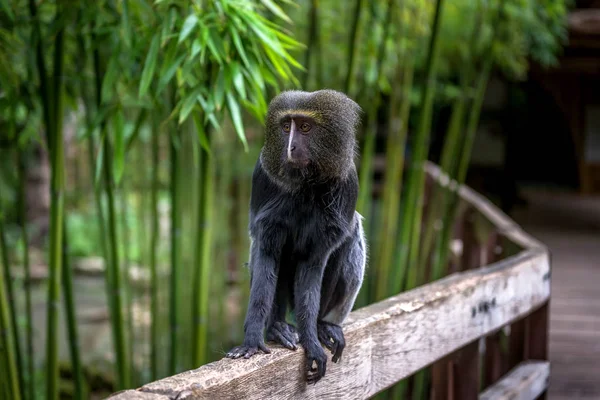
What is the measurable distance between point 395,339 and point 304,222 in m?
0.46

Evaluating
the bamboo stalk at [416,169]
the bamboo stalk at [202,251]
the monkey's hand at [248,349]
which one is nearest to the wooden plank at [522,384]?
the bamboo stalk at [416,169]

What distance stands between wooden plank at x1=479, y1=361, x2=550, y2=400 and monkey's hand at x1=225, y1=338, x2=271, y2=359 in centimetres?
132

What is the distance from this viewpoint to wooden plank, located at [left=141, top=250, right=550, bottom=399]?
1.38m

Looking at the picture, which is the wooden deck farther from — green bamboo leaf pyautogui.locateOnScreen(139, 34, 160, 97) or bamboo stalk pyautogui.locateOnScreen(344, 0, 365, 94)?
green bamboo leaf pyautogui.locateOnScreen(139, 34, 160, 97)

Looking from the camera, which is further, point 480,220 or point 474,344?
point 480,220

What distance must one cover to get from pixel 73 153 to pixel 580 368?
6614 millimetres

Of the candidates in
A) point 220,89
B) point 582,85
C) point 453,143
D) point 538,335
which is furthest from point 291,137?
point 582,85

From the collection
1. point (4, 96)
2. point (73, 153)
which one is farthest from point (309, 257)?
point (73, 153)

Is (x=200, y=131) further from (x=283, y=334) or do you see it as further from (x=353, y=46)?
(x=353, y=46)

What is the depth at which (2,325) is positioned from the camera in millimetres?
2326

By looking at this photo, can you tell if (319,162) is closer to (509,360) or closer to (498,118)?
(509,360)

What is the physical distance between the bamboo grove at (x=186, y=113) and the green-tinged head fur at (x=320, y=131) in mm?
362

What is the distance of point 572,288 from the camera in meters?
5.09

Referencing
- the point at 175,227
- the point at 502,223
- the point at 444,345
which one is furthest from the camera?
the point at 502,223
